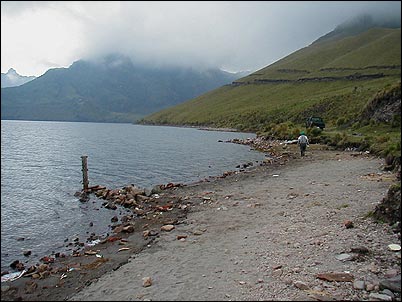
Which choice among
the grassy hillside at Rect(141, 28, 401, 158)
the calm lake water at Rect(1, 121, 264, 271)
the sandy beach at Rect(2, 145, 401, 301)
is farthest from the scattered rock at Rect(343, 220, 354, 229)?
the grassy hillside at Rect(141, 28, 401, 158)

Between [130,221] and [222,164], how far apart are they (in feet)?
73.5

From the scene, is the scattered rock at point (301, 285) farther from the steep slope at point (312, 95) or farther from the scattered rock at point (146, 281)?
the steep slope at point (312, 95)

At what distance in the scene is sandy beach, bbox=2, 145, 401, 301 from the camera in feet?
28.8

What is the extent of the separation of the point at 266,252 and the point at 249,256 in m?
0.60

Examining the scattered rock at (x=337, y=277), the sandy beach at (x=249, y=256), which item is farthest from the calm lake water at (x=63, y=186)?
the scattered rock at (x=337, y=277)

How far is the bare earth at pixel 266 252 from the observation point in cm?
876

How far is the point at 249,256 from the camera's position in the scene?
11078 mm

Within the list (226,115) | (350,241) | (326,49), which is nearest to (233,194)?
(350,241)

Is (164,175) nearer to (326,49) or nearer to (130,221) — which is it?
(130,221)

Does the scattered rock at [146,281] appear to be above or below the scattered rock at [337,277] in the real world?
below

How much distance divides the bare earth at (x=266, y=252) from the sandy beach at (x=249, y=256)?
0.03 m

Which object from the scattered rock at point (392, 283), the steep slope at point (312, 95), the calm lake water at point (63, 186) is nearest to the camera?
the scattered rock at point (392, 283)

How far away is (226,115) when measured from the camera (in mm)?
164875

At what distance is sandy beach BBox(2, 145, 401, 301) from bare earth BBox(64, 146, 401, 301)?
29mm
